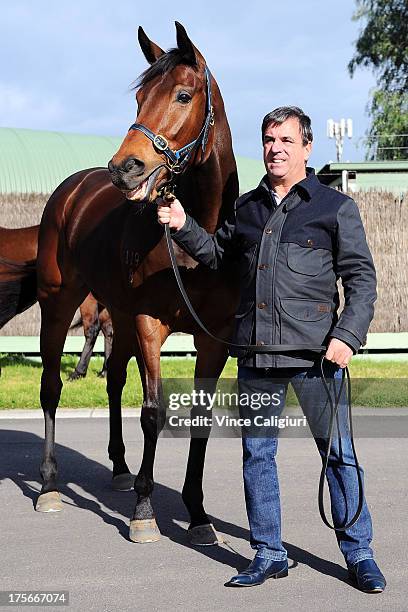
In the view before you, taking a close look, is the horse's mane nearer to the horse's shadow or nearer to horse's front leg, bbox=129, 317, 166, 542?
horse's front leg, bbox=129, 317, 166, 542

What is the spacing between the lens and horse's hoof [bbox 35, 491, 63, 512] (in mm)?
5404

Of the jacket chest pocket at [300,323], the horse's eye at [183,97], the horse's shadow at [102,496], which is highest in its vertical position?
the horse's eye at [183,97]

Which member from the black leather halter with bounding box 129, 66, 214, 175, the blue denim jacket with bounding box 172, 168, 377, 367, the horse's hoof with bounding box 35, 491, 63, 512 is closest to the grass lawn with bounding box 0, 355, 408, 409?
the horse's hoof with bounding box 35, 491, 63, 512

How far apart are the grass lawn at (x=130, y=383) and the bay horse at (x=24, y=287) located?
46cm

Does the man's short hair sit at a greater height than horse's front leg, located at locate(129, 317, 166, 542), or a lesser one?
greater

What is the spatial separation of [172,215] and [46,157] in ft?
72.0

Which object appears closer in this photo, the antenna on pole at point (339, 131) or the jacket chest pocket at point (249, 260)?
the jacket chest pocket at point (249, 260)

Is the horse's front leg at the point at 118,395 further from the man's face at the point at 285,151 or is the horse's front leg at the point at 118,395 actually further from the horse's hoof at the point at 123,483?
the man's face at the point at 285,151

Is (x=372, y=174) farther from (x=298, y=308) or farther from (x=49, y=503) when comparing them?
(x=298, y=308)

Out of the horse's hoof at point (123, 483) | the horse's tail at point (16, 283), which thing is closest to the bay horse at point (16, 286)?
the horse's tail at point (16, 283)

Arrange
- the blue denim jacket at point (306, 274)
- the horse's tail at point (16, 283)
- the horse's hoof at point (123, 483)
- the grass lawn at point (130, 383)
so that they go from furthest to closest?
1. the grass lawn at point (130, 383)
2. the horse's tail at point (16, 283)
3. the horse's hoof at point (123, 483)
4. the blue denim jacket at point (306, 274)

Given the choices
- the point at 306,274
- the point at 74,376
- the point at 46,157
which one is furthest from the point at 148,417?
the point at 46,157

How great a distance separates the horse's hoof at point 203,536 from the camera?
15.2ft

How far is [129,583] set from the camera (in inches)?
158
